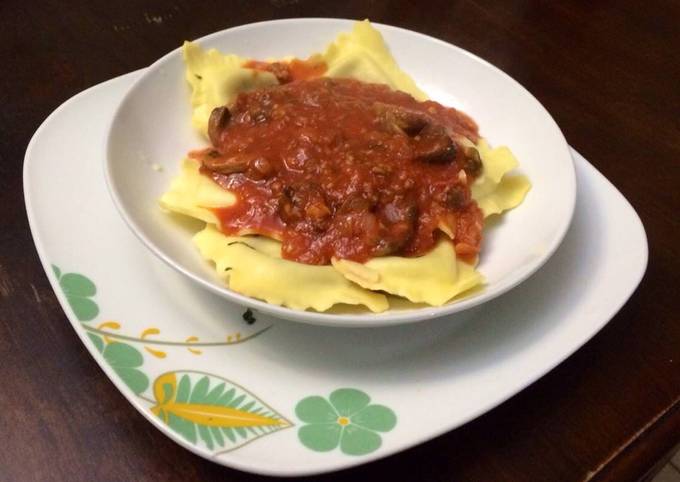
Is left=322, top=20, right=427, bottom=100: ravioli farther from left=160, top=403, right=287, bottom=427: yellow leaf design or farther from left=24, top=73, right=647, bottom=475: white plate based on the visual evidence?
left=160, top=403, right=287, bottom=427: yellow leaf design

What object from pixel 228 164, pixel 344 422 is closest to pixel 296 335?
pixel 344 422

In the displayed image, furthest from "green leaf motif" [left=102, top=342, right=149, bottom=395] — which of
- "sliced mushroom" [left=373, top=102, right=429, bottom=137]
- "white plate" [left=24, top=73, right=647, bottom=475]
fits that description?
"sliced mushroom" [left=373, top=102, right=429, bottom=137]

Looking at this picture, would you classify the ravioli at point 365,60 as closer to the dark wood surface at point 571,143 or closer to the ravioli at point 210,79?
the ravioli at point 210,79

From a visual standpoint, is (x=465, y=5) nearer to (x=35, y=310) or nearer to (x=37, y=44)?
(x=37, y=44)

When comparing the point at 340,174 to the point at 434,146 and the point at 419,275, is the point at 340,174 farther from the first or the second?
the point at 419,275

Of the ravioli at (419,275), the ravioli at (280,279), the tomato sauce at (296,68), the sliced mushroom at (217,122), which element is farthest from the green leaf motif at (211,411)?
the tomato sauce at (296,68)

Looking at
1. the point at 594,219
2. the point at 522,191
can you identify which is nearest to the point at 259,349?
the point at 522,191
